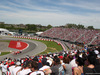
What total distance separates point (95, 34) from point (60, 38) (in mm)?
15659

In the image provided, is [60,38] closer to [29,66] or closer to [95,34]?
[95,34]

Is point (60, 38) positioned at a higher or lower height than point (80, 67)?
lower

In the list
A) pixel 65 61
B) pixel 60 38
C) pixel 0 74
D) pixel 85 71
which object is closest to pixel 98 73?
pixel 85 71

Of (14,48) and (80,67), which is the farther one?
(14,48)

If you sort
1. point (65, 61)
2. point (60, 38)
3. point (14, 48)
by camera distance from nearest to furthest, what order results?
point (65, 61)
point (14, 48)
point (60, 38)

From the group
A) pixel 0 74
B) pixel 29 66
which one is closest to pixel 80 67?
pixel 29 66

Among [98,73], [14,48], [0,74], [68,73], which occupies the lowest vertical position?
[14,48]

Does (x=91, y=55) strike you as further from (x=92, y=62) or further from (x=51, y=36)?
(x=51, y=36)

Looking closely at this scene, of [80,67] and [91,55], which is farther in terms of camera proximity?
[91,55]

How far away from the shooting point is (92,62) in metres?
4.73

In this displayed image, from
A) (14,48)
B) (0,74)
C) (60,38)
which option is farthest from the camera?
(60,38)

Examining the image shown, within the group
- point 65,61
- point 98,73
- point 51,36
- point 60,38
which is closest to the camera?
point 98,73

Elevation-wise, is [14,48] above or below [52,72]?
below

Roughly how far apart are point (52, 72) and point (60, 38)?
47529mm
